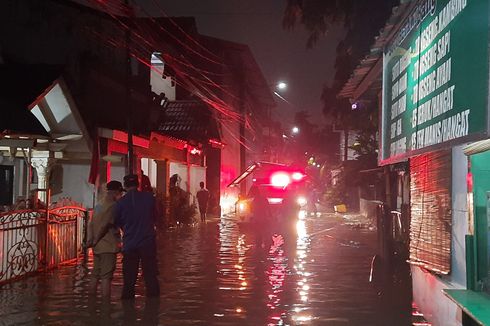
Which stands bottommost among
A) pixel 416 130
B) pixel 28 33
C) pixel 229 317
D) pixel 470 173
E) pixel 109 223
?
pixel 229 317

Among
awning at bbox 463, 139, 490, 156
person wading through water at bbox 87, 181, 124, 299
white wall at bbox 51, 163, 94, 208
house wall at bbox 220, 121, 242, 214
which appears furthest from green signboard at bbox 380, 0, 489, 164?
house wall at bbox 220, 121, 242, 214

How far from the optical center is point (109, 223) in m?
8.41

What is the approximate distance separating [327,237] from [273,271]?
799cm

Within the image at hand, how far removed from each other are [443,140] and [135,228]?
4.66 metres

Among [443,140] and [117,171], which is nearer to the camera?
[443,140]

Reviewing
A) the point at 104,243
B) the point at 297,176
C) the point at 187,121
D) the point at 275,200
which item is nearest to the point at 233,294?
the point at 104,243

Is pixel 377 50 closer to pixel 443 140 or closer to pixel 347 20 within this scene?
pixel 443 140

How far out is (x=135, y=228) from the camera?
852cm

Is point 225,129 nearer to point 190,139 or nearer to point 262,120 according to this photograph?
point 190,139

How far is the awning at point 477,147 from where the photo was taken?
198 inches

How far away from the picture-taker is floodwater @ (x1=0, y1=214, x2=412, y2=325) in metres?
7.98

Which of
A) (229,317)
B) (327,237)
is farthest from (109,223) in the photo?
(327,237)

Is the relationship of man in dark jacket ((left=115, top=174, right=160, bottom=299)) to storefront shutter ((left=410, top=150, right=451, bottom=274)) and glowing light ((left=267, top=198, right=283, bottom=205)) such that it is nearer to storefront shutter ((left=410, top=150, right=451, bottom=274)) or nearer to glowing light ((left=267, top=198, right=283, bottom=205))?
storefront shutter ((left=410, top=150, right=451, bottom=274))

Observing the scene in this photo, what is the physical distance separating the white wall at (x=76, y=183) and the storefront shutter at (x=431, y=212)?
12.4 metres
